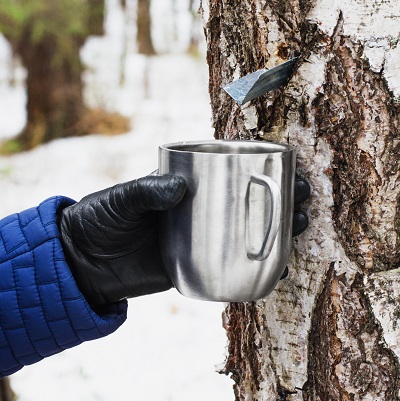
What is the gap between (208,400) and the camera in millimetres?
3201

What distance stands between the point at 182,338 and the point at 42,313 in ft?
8.47

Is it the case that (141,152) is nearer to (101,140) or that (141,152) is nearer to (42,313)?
(101,140)

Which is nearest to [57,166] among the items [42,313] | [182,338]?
[182,338]

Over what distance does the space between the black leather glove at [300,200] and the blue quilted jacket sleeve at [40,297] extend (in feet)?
1.59

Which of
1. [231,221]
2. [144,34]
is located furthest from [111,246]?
[144,34]

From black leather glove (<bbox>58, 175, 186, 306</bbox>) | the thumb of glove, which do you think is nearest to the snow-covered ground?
black leather glove (<bbox>58, 175, 186, 306</bbox>)

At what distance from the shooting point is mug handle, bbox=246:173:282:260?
0.98 metres

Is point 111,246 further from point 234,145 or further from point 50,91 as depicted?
point 50,91

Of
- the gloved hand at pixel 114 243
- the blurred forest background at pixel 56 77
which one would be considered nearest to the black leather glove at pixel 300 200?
the gloved hand at pixel 114 243

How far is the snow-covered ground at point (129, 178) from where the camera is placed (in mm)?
3334

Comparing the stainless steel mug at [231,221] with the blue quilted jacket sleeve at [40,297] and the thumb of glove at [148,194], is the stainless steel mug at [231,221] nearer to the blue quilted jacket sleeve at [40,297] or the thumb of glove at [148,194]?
the thumb of glove at [148,194]

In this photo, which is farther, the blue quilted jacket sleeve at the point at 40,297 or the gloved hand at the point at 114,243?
the blue quilted jacket sleeve at the point at 40,297

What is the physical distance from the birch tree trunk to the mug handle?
18 centimetres

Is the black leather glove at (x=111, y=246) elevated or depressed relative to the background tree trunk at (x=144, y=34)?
depressed
